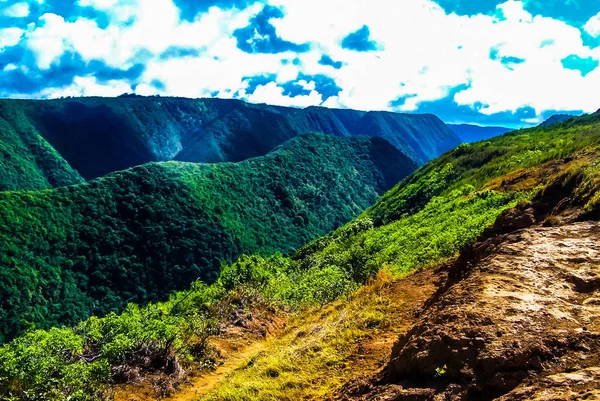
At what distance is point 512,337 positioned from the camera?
5570 mm

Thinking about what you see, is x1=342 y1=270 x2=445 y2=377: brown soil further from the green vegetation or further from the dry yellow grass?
the green vegetation

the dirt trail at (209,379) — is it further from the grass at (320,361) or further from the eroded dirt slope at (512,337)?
the eroded dirt slope at (512,337)

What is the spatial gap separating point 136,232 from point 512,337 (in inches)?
4555

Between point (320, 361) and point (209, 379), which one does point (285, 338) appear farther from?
point (320, 361)

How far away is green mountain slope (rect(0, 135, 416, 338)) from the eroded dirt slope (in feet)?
289

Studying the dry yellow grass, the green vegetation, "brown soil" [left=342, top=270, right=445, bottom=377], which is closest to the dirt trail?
the green vegetation

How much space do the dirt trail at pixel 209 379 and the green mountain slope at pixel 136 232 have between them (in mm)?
77471

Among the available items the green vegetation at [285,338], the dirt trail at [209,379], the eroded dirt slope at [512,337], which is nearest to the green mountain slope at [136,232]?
the green vegetation at [285,338]

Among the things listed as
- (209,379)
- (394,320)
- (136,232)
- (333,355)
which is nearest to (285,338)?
(209,379)

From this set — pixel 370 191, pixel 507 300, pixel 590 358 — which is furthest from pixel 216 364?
pixel 370 191

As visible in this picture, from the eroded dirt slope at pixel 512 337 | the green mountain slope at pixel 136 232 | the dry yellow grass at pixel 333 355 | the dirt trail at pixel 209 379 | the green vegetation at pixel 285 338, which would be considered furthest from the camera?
the green mountain slope at pixel 136 232

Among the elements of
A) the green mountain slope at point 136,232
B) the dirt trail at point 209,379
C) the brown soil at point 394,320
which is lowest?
the dirt trail at point 209,379

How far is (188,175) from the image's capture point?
135750 mm

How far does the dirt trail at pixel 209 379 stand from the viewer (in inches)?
503
